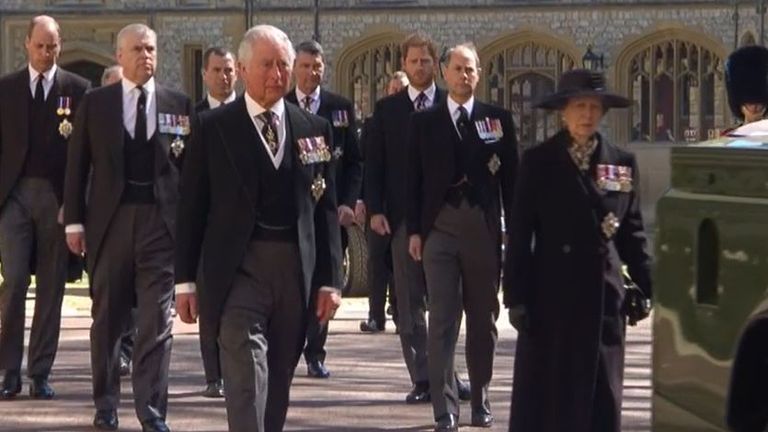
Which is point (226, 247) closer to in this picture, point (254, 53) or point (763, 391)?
point (254, 53)

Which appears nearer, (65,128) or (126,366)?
(65,128)

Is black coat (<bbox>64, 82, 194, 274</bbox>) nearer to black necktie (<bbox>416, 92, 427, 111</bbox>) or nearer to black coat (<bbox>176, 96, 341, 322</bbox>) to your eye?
black necktie (<bbox>416, 92, 427, 111</bbox>)

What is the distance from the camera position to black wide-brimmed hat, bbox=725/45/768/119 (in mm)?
11672

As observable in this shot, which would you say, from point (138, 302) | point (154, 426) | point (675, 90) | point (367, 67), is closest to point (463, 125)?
point (138, 302)

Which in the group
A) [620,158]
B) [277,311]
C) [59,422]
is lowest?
[59,422]

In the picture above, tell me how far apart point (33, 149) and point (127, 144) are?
1455 mm

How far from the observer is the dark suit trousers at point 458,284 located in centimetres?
1096

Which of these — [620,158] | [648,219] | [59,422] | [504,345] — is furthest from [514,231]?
[648,219]

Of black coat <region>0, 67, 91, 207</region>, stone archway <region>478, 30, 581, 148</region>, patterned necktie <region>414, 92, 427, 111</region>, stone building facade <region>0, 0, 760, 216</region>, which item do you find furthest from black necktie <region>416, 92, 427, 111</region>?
stone archway <region>478, 30, 581, 148</region>

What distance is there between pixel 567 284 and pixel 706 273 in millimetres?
1945

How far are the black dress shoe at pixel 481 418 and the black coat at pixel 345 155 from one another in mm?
2121

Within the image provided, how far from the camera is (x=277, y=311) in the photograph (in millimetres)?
8383

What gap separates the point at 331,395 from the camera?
41.0ft

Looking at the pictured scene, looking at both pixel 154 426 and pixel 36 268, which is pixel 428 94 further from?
pixel 154 426
